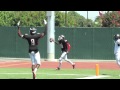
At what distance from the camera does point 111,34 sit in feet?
106

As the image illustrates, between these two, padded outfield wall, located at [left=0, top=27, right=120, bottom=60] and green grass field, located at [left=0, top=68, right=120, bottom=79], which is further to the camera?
padded outfield wall, located at [left=0, top=27, right=120, bottom=60]

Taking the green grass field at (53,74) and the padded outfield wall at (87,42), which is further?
the padded outfield wall at (87,42)

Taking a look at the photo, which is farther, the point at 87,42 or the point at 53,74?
the point at 87,42

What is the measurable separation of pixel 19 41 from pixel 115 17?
1003 inches
